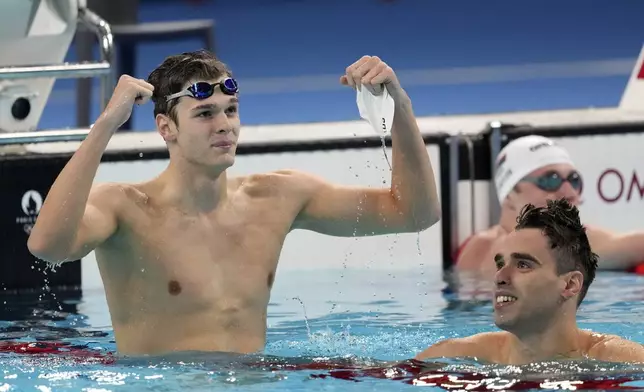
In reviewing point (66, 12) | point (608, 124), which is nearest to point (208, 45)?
point (66, 12)

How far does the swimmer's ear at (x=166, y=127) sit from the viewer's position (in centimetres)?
409

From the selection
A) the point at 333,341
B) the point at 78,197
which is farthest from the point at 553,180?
the point at 78,197

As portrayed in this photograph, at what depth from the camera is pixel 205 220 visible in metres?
4.21

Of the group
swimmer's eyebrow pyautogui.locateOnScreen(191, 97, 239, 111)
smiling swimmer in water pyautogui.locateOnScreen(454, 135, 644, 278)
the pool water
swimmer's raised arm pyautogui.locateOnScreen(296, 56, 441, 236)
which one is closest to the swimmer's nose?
the pool water

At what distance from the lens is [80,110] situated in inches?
353

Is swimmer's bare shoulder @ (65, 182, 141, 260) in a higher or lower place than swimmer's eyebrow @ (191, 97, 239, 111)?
lower

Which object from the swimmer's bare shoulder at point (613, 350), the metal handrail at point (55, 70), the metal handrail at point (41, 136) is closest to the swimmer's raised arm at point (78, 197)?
the swimmer's bare shoulder at point (613, 350)

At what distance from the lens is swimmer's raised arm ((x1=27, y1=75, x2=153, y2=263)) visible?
363 cm

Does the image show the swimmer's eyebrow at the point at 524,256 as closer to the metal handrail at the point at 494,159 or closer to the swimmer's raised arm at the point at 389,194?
the swimmer's raised arm at the point at 389,194

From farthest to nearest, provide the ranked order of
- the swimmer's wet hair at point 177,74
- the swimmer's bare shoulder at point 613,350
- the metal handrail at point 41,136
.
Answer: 1. the metal handrail at point 41,136
2. the swimmer's wet hair at point 177,74
3. the swimmer's bare shoulder at point 613,350

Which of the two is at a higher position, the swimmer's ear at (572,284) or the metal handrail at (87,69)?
the metal handrail at (87,69)

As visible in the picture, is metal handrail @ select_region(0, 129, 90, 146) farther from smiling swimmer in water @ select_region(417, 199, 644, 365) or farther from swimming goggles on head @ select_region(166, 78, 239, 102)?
smiling swimmer in water @ select_region(417, 199, 644, 365)

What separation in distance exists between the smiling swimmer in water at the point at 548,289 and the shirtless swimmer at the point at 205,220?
17.2 inches

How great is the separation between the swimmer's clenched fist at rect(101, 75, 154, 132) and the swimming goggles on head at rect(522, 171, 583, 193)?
116 inches
